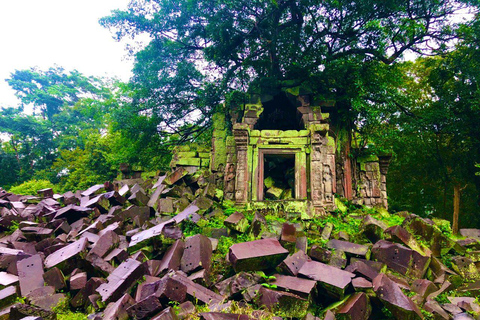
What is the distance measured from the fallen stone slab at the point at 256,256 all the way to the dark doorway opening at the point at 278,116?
6514mm

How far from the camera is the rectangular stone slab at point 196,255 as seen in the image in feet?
14.9

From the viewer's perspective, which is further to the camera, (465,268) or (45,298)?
(465,268)

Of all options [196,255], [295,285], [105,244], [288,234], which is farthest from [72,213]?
[295,285]

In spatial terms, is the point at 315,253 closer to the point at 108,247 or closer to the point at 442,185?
the point at 108,247

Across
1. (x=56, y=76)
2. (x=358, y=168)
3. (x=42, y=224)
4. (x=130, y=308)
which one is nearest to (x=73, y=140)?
(x=56, y=76)

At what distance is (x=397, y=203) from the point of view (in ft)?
53.6

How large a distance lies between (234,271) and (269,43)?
7452 millimetres

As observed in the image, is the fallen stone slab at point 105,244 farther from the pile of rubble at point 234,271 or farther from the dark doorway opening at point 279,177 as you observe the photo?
the dark doorway opening at point 279,177

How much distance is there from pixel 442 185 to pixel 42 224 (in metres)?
16.9

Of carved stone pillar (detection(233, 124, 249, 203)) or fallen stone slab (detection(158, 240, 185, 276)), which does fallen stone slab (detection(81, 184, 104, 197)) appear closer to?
carved stone pillar (detection(233, 124, 249, 203))

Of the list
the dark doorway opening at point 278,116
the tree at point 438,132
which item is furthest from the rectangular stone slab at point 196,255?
the tree at point 438,132

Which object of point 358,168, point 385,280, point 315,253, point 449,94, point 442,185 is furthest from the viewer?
point 442,185

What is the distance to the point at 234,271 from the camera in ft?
15.3

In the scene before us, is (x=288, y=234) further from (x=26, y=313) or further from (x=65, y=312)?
(x=26, y=313)
